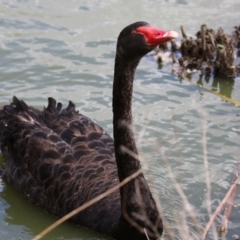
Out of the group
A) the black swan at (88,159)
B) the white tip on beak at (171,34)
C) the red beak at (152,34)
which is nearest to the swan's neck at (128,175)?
the black swan at (88,159)

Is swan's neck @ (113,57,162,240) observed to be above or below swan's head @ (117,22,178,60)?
below

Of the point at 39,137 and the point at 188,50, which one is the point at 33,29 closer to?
the point at 188,50

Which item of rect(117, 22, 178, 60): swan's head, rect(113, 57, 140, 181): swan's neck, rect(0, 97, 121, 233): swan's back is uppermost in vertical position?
rect(117, 22, 178, 60): swan's head

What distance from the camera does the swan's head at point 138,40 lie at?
446 centimetres

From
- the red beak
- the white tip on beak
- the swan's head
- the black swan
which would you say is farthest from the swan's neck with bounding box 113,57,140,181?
the white tip on beak

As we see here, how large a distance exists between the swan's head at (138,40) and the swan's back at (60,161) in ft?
4.14

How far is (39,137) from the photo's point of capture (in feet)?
19.7

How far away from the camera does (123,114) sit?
Answer: 16.2ft

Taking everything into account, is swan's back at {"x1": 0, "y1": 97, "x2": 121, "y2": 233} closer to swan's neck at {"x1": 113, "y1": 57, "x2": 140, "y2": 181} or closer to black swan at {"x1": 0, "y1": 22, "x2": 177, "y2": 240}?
black swan at {"x1": 0, "y1": 22, "x2": 177, "y2": 240}

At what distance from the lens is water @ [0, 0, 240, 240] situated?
6.01 m

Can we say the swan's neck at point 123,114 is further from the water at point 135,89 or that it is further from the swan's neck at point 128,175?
the water at point 135,89

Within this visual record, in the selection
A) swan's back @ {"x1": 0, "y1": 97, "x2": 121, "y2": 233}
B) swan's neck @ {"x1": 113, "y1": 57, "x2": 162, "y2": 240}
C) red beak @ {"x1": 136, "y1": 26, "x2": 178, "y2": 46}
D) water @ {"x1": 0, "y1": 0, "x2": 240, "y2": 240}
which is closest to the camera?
red beak @ {"x1": 136, "y1": 26, "x2": 178, "y2": 46}

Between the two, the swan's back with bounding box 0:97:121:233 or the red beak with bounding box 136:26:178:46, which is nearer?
the red beak with bounding box 136:26:178:46

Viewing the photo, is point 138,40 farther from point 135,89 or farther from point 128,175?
point 135,89
